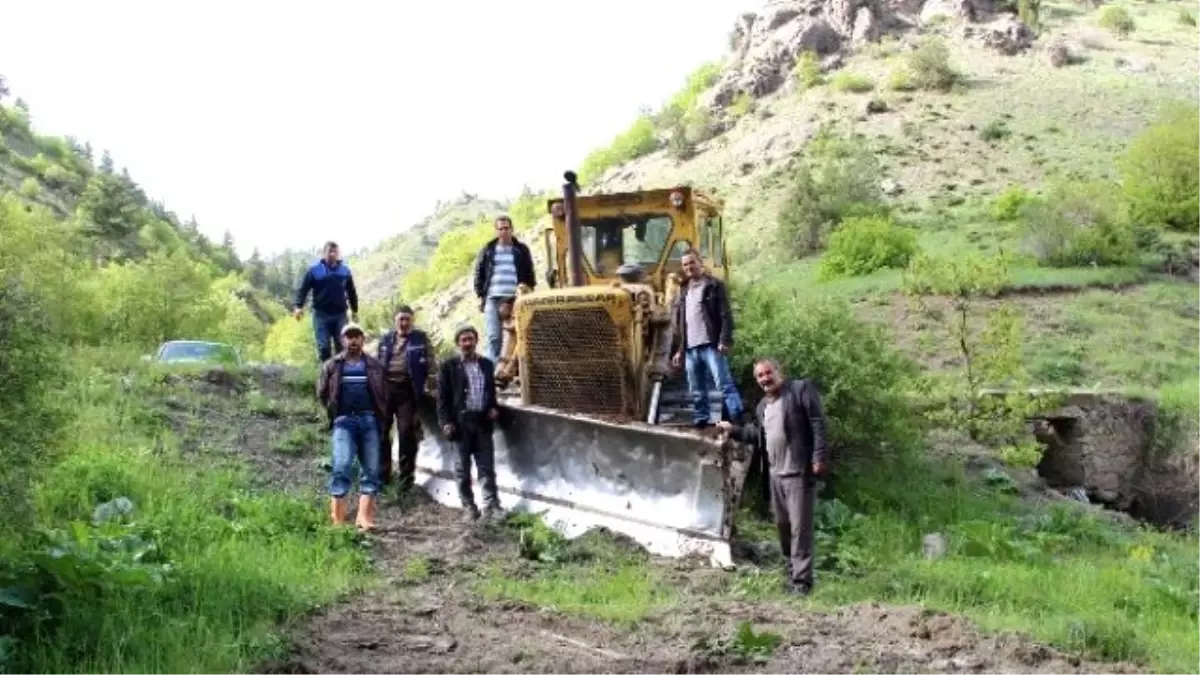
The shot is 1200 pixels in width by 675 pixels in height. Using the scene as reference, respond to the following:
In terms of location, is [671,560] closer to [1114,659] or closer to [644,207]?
[1114,659]

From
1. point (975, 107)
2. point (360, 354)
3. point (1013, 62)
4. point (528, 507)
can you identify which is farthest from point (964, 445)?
point (1013, 62)

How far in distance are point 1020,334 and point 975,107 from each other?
1249 inches

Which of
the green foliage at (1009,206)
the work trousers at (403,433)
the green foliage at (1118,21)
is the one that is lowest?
→ the work trousers at (403,433)

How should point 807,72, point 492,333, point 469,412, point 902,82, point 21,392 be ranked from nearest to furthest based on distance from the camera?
point 21,392
point 469,412
point 492,333
point 902,82
point 807,72

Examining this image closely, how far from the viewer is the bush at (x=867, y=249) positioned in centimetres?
3444

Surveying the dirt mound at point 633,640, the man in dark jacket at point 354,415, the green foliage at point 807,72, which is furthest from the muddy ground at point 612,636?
the green foliage at point 807,72

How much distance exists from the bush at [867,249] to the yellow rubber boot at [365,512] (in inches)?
1053

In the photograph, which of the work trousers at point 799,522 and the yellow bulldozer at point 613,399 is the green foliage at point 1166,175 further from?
the work trousers at point 799,522

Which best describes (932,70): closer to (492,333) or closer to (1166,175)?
(1166,175)

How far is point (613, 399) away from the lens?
10602 millimetres

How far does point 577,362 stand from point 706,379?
1217mm

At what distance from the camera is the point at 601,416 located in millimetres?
10164

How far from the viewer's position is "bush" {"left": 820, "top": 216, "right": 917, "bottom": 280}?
34438 millimetres

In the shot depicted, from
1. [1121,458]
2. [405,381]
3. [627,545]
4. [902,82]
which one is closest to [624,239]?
[405,381]
